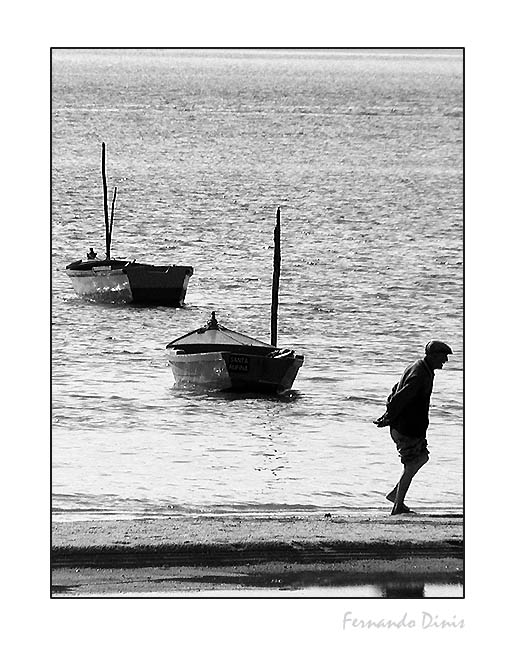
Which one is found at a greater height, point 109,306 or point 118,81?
point 118,81

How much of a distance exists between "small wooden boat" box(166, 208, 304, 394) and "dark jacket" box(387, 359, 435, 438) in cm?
47

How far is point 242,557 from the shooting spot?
19.0ft

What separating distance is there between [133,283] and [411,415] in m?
1.33

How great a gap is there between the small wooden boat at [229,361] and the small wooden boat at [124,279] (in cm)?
19

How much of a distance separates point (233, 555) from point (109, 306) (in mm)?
1229

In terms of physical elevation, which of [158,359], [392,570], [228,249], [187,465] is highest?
[228,249]

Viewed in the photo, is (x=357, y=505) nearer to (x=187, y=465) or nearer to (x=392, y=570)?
(x=392, y=570)

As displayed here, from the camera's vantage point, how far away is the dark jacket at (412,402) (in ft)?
19.5

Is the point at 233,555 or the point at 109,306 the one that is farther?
the point at 109,306

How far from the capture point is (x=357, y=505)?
595cm

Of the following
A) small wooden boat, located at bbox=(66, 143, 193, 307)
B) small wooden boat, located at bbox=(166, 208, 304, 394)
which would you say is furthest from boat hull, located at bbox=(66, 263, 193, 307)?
small wooden boat, located at bbox=(166, 208, 304, 394)

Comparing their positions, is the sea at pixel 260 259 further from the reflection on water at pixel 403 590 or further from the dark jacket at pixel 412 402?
the reflection on water at pixel 403 590

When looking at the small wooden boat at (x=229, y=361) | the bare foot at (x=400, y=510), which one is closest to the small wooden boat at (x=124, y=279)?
the small wooden boat at (x=229, y=361)

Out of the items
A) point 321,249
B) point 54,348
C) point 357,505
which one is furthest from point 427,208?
point 54,348
